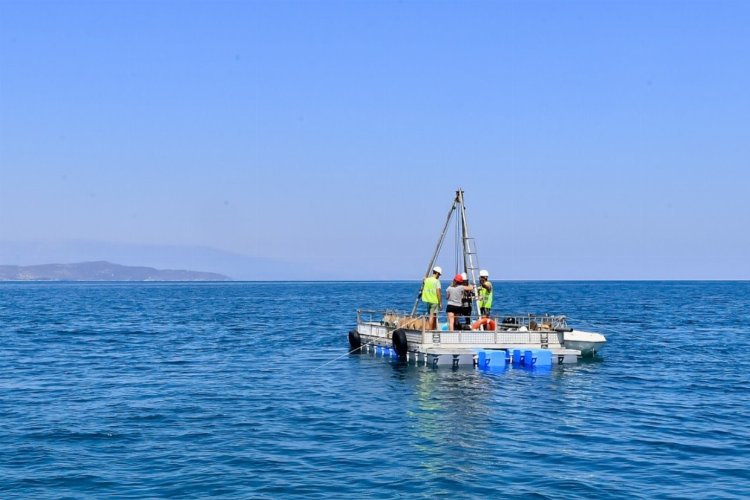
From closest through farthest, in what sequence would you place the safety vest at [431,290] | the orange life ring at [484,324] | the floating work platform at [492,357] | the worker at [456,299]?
the floating work platform at [492,357] < the worker at [456,299] < the orange life ring at [484,324] < the safety vest at [431,290]

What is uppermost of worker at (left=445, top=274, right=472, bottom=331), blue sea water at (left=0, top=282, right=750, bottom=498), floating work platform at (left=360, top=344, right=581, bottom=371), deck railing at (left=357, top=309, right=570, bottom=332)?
worker at (left=445, top=274, right=472, bottom=331)

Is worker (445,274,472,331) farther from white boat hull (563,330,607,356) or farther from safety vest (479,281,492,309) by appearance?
white boat hull (563,330,607,356)

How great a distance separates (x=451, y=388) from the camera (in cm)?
2798

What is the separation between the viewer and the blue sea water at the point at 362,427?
16.2 meters

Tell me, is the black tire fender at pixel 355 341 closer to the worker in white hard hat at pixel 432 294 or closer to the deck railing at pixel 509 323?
the deck railing at pixel 509 323

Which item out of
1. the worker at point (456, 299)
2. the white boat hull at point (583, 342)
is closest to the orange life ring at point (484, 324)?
the worker at point (456, 299)

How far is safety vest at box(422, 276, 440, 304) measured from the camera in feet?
115

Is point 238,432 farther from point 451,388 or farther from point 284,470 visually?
point 451,388

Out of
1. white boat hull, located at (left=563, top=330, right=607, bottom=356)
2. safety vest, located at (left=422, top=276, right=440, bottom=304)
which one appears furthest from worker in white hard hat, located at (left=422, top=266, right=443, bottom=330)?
white boat hull, located at (left=563, top=330, right=607, bottom=356)

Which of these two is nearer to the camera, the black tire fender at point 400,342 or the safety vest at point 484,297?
the black tire fender at point 400,342

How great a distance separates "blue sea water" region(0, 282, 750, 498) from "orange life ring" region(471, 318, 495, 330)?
303 cm

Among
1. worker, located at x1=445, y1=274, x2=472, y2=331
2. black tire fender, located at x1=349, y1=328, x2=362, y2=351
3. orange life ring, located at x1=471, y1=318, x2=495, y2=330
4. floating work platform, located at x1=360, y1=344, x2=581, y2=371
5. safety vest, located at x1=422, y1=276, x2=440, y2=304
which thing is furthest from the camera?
black tire fender, located at x1=349, y1=328, x2=362, y2=351

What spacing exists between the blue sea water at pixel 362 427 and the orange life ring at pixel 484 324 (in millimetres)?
3031

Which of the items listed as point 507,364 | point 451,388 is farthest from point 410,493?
point 507,364
